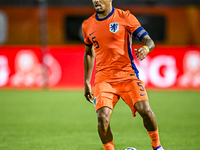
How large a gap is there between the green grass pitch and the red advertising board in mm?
1591

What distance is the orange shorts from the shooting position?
4.93 m

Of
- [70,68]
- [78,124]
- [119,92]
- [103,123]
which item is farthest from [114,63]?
[70,68]

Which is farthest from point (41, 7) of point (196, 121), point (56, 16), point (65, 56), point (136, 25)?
point (136, 25)

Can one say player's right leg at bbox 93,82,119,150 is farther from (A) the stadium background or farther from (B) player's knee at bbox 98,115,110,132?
(A) the stadium background

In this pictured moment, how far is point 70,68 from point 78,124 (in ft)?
25.3

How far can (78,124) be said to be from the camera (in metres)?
8.32

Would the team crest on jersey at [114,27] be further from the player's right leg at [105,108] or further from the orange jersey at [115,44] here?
the player's right leg at [105,108]

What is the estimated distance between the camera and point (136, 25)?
16.3 feet

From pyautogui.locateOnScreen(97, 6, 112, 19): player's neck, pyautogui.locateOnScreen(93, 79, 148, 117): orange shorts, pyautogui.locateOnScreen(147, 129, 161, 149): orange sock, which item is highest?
pyautogui.locateOnScreen(97, 6, 112, 19): player's neck

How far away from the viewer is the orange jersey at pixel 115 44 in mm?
5020

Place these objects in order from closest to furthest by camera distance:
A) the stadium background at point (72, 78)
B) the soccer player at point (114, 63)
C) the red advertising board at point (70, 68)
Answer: the soccer player at point (114, 63) → the stadium background at point (72, 78) → the red advertising board at point (70, 68)

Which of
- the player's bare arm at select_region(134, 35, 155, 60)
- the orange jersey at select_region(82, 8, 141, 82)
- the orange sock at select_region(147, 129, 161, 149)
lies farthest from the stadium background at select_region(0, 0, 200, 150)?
the player's bare arm at select_region(134, 35, 155, 60)

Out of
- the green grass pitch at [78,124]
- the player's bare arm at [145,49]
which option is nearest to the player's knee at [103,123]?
Result: the player's bare arm at [145,49]

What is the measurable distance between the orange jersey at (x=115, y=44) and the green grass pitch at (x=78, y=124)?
56.4 inches
